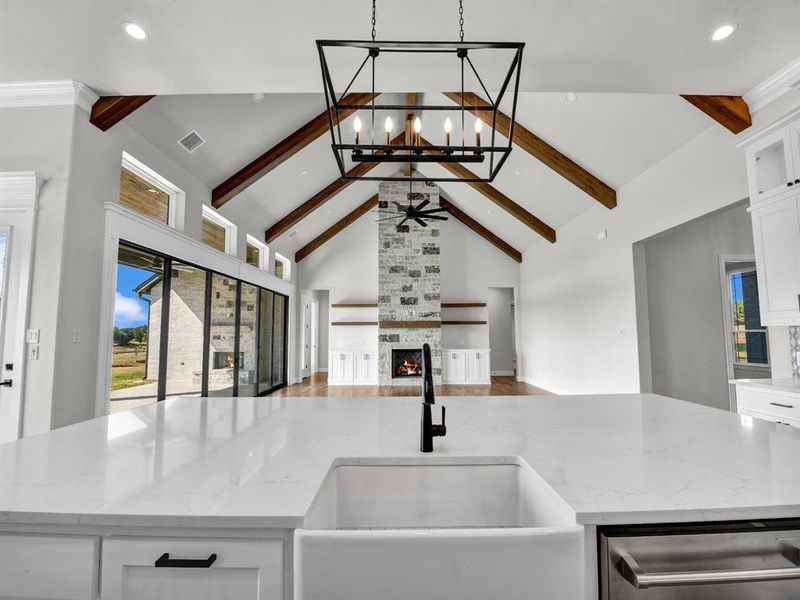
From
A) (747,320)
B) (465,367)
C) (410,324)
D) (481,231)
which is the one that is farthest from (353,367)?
(747,320)

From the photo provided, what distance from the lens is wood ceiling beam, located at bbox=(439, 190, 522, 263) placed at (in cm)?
912

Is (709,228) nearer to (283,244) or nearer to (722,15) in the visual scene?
(722,15)

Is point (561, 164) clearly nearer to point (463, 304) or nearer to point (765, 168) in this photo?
point (765, 168)

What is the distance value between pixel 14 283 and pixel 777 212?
5126 mm

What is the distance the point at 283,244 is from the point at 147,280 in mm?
4219

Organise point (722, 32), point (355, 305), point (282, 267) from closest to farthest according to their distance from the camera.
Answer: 1. point (722, 32)
2. point (282, 267)
3. point (355, 305)

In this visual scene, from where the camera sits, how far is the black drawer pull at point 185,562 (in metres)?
0.68

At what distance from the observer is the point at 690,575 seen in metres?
0.67

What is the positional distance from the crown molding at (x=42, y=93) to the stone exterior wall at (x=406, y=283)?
5.76 m

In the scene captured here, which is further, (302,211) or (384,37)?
(302,211)

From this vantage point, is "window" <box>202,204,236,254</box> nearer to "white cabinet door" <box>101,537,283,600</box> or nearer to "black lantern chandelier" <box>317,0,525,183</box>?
"black lantern chandelier" <box>317,0,525,183</box>

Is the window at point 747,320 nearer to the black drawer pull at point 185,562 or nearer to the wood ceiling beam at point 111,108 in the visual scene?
the black drawer pull at point 185,562

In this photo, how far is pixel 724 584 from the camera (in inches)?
26.9

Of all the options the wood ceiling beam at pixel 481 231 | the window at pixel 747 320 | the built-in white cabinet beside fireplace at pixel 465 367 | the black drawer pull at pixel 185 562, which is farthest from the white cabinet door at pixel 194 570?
the wood ceiling beam at pixel 481 231
